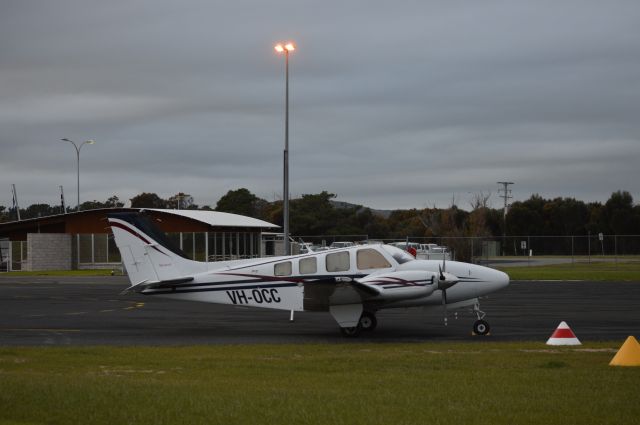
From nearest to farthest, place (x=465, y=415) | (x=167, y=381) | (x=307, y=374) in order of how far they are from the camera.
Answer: (x=465, y=415) → (x=167, y=381) → (x=307, y=374)

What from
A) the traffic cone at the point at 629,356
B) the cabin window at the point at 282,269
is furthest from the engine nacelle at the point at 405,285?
the traffic cone at the point at 629,356

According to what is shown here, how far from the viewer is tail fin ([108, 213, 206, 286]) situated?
21875mm

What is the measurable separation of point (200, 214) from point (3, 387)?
52.3 meters

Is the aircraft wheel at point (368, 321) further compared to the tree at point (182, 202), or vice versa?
the tree at point (182, 202)

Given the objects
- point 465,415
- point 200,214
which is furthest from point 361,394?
point 200,214

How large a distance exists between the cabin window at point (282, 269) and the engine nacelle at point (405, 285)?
1.99 m

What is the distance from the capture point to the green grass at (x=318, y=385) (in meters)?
9.59

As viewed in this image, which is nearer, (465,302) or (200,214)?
(465,302)

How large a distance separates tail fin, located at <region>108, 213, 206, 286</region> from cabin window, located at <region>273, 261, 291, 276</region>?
2182 millimetres

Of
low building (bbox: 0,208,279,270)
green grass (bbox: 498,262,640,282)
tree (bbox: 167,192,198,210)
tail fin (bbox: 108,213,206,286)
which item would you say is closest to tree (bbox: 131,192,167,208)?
tree (bbox: 167,192,198,210)

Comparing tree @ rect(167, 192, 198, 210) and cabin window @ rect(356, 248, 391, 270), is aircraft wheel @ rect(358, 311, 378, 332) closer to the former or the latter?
cabin window @ rect(356, 248, 391, 270)

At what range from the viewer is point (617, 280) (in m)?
44.8

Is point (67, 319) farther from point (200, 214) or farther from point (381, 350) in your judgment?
point (200, 214)

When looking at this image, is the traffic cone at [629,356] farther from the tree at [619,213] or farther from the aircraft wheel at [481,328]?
the tree at [619,213]
